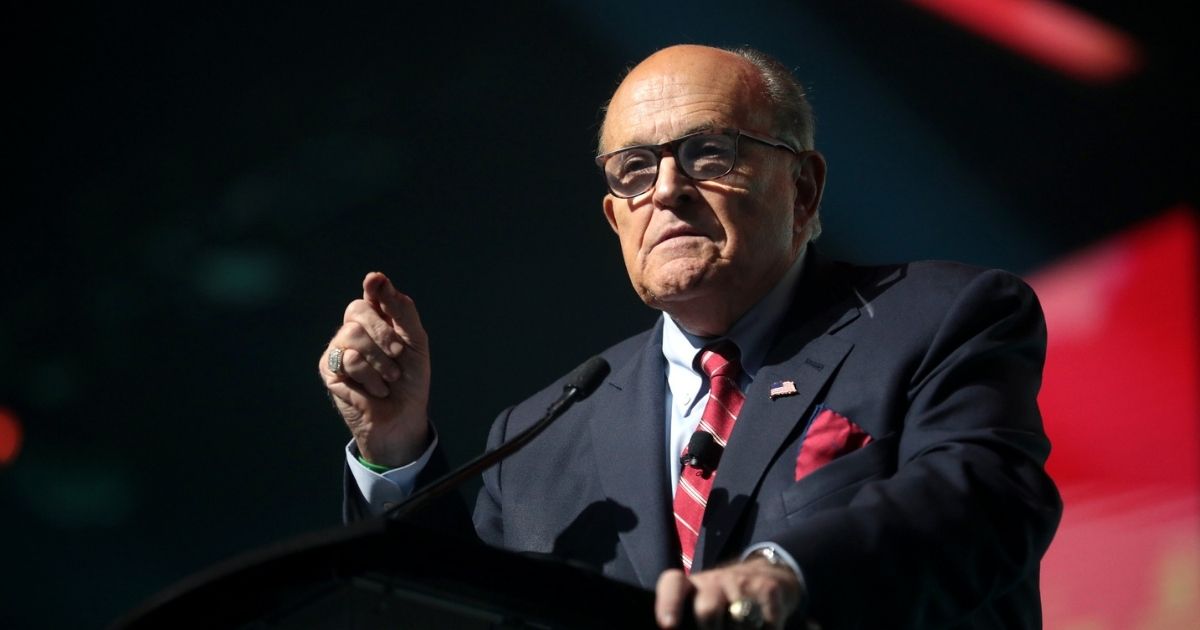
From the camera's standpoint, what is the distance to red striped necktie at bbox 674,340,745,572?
6.14 feet

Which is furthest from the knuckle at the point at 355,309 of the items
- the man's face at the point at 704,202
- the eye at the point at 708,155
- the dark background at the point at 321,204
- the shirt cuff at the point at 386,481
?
the dark background at the point at 321,204

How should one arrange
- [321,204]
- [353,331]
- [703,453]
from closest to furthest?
1. [703,453]
2. [353,331]
3. [321,204]

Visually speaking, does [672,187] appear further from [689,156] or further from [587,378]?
[587,378]

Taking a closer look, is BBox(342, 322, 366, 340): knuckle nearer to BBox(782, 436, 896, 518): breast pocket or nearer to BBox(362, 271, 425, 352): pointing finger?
BBox(362, 271, 425, 352): pointing finger

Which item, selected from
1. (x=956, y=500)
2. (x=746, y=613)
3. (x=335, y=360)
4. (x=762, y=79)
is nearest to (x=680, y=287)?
(x=762, y=79)

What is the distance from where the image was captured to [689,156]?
7.06 ft

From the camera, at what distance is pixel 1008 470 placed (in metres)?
1.62

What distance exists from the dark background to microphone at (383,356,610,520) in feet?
4.00

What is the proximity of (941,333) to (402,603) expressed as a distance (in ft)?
3.21

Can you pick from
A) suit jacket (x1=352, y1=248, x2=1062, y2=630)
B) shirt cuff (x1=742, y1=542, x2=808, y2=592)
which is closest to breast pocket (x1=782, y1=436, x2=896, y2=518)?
suit jacket (x1=352, y1=248, x2=1062, y2=630)

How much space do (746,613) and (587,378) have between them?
70 cm

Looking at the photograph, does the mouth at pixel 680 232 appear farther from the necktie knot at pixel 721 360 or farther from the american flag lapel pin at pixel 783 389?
the american flag lapel pin at pixel 783 389

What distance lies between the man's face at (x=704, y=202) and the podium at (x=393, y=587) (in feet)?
3.30

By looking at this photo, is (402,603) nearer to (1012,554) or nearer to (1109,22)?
(1012,554)
